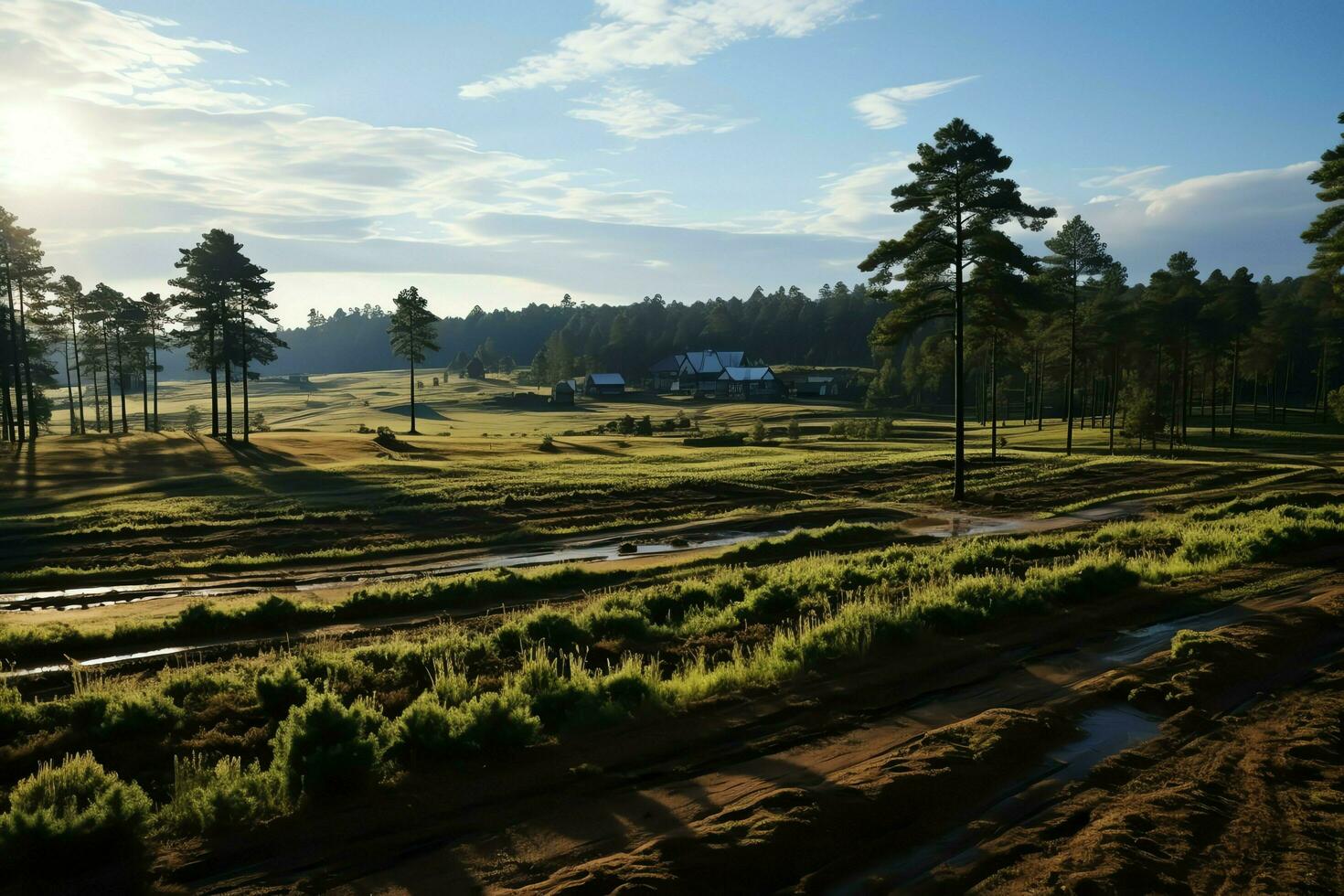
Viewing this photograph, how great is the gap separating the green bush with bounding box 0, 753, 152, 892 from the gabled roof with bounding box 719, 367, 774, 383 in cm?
12993

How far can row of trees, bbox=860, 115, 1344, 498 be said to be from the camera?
34969 mm

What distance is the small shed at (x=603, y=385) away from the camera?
144m

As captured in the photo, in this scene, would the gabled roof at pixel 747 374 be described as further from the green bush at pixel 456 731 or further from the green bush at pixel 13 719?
the green bush at pixel 456 731

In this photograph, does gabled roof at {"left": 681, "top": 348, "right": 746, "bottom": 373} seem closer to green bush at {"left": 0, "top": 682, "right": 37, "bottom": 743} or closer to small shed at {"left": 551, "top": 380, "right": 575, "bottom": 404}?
small shed at {"left": 551, "top": 380, "right": 575, "bottom": 404}

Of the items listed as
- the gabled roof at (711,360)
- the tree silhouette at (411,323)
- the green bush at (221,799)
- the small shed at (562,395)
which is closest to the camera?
the green bush at (221,799)

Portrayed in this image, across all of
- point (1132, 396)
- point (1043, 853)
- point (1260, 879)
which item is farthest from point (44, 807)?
point (1132, 396)

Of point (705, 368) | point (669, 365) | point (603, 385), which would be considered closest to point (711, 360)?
point (705, 368)

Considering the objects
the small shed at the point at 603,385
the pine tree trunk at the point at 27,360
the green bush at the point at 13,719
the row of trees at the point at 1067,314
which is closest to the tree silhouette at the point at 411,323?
the pine tree trunk at the point at 27,360

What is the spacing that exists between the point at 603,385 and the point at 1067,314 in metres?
92.0

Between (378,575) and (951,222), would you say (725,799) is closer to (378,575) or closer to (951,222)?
(378,575)

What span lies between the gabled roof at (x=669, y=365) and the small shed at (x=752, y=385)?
15.7 meters

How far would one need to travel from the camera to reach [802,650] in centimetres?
1258

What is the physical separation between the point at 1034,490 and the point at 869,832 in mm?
35416

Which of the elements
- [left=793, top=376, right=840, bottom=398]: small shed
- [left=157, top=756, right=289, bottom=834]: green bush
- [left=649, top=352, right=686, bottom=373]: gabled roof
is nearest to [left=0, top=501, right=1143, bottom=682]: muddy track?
[left=157, top=756, right=289, bottom=834]: green bush
